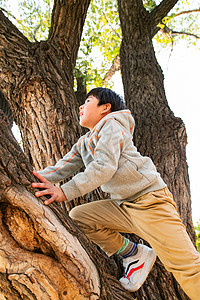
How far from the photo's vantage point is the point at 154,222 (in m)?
1.85

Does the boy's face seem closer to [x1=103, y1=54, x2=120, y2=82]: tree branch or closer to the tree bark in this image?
the tree bark

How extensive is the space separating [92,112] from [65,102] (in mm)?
519

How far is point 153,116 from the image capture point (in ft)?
10.8

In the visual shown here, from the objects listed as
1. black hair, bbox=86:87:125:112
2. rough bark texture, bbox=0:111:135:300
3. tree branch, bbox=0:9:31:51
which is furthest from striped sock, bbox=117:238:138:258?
tree branch, bbox=0:9:31:51

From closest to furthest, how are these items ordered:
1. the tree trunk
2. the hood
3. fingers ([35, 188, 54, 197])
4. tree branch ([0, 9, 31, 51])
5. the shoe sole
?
fingers ([35, 188, 54, 197])
the shoe sole
the hood
the tree trunk
tree branch ([0, 9, 31, 51])

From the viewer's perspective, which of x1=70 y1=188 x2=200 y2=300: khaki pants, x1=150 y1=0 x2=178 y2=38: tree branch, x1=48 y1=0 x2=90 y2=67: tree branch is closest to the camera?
x1=70 y1=188 x2=200 y2=300: khaki pants

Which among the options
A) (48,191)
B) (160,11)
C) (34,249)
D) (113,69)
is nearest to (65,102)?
(48,191)

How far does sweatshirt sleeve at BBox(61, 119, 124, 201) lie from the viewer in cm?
176

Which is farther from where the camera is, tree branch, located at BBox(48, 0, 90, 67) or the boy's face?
tree branch, located at BBox(48, 0, 90, 67)

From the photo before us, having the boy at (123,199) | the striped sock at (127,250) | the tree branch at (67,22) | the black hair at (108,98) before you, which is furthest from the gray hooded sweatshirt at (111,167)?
the tree branch at (67,22)

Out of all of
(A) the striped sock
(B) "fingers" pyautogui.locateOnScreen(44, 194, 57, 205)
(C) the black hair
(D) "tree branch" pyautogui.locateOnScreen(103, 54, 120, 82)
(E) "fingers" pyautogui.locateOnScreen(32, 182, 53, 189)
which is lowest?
(A) the striped sock

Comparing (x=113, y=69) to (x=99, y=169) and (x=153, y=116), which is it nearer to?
(x=153, y=116)

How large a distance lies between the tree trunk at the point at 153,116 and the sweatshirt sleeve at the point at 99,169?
1036 mm

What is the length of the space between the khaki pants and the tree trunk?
51 cm
